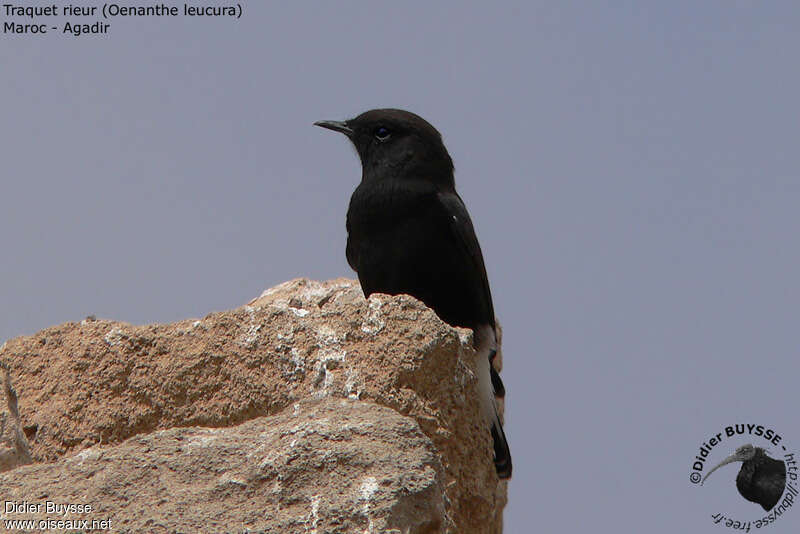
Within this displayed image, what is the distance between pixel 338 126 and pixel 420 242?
4.81 ft

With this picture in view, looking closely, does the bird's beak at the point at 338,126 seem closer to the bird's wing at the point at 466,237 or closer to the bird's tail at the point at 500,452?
the bird's wing at the point at 466,237

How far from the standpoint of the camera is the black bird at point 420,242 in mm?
7492

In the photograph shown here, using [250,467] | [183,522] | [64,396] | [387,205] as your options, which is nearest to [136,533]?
[183,522]

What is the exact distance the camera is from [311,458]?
3969mm

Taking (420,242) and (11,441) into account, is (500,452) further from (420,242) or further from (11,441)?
(11,441)

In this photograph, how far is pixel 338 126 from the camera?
335 inches

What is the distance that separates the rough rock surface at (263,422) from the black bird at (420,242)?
7.02 feet

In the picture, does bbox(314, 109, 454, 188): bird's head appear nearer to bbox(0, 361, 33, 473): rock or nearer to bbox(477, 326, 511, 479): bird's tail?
bbox(477, 326, 511, 479): bird's tail

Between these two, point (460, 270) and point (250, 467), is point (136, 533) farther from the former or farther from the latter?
point (460, 270)

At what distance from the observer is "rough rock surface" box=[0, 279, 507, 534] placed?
3.85m

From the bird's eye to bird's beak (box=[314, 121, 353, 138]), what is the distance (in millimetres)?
280

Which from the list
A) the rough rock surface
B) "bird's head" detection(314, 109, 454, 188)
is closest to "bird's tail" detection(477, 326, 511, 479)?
the rough rock surface

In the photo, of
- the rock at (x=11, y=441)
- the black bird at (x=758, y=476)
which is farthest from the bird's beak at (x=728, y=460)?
the rock at (x=11, y=441)

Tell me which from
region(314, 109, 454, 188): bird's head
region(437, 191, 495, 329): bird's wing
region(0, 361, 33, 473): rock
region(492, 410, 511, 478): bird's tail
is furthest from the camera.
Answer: region(314, 109, 454, 188): bird's head
